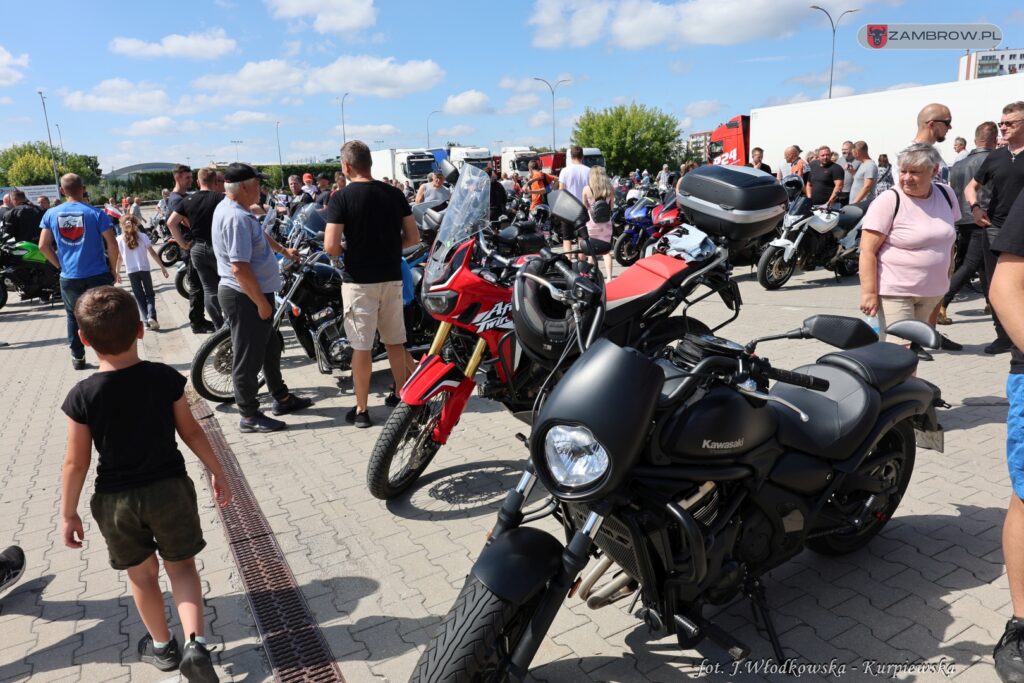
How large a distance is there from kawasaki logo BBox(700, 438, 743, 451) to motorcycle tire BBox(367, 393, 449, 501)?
1.83m

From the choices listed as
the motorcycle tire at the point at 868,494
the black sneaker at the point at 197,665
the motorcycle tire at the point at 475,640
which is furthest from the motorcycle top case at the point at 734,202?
the black sneaker at the point at 197,665

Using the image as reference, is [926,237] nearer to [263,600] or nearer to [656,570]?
[656,570]

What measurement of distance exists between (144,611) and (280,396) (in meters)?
2.96

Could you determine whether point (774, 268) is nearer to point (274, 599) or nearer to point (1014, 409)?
point (1014, 409)

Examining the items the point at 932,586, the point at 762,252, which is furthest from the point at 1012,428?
Answer: the point at 762,252

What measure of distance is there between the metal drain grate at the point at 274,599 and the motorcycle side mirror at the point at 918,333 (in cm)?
237

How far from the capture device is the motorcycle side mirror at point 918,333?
7.52 feet

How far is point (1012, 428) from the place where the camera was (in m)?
2.22

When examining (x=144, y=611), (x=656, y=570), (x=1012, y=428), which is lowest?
(x=144, y=611)

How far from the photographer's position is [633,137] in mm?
59156

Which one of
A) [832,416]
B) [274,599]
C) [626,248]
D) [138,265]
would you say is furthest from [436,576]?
[626,248]

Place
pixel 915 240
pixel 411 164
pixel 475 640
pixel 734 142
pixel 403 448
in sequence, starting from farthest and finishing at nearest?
pixel 411 164
pixel 734 142
pixel 915 240
pixel 403 448
pixel 475 640

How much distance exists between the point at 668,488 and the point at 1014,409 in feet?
4.00

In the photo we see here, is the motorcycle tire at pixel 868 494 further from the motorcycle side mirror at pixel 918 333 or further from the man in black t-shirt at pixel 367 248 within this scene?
the man in black t-shirt at pixel 367 248
